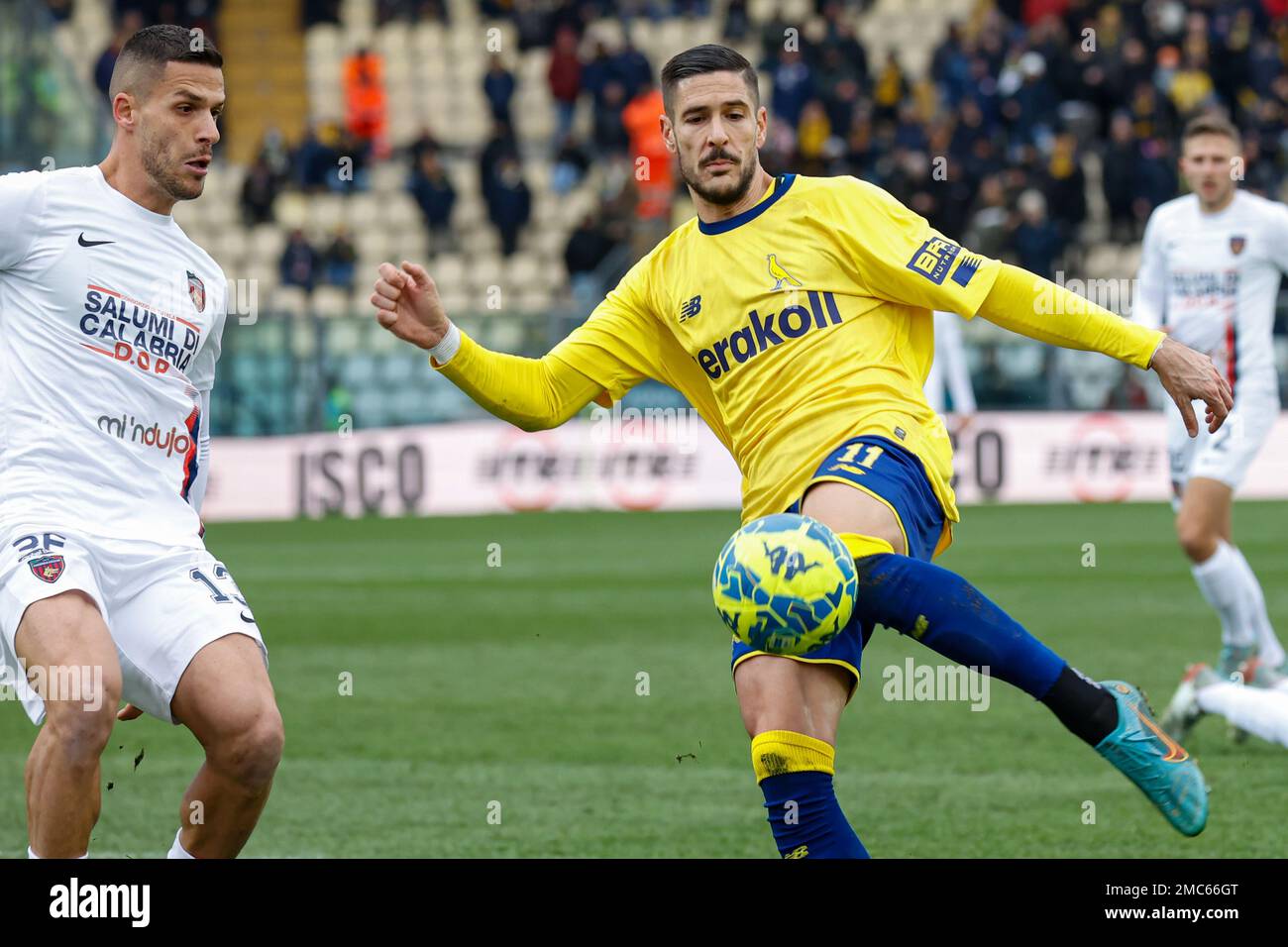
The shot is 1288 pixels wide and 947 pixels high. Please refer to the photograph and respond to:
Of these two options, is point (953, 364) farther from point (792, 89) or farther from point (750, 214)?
point (750, 214)

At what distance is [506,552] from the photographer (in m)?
16.8

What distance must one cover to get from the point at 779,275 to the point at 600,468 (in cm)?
1511

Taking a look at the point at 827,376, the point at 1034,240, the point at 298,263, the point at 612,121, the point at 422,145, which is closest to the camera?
the point at 827,376

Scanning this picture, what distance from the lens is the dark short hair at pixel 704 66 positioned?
5543mm

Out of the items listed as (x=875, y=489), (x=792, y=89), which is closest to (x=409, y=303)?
(x=875, y=489)

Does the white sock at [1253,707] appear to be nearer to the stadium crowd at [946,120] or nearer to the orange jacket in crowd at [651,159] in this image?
the stadium crowd at [946,120]

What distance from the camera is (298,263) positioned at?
23359mm

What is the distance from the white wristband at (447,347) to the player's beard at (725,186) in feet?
2.75

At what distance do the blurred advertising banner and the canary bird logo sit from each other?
14698mm

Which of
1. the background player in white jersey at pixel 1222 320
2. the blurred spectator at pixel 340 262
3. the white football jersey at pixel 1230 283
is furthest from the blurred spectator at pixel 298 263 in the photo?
the white football jersey at pixel 1230 283

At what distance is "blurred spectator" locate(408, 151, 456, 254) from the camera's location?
968 inches
